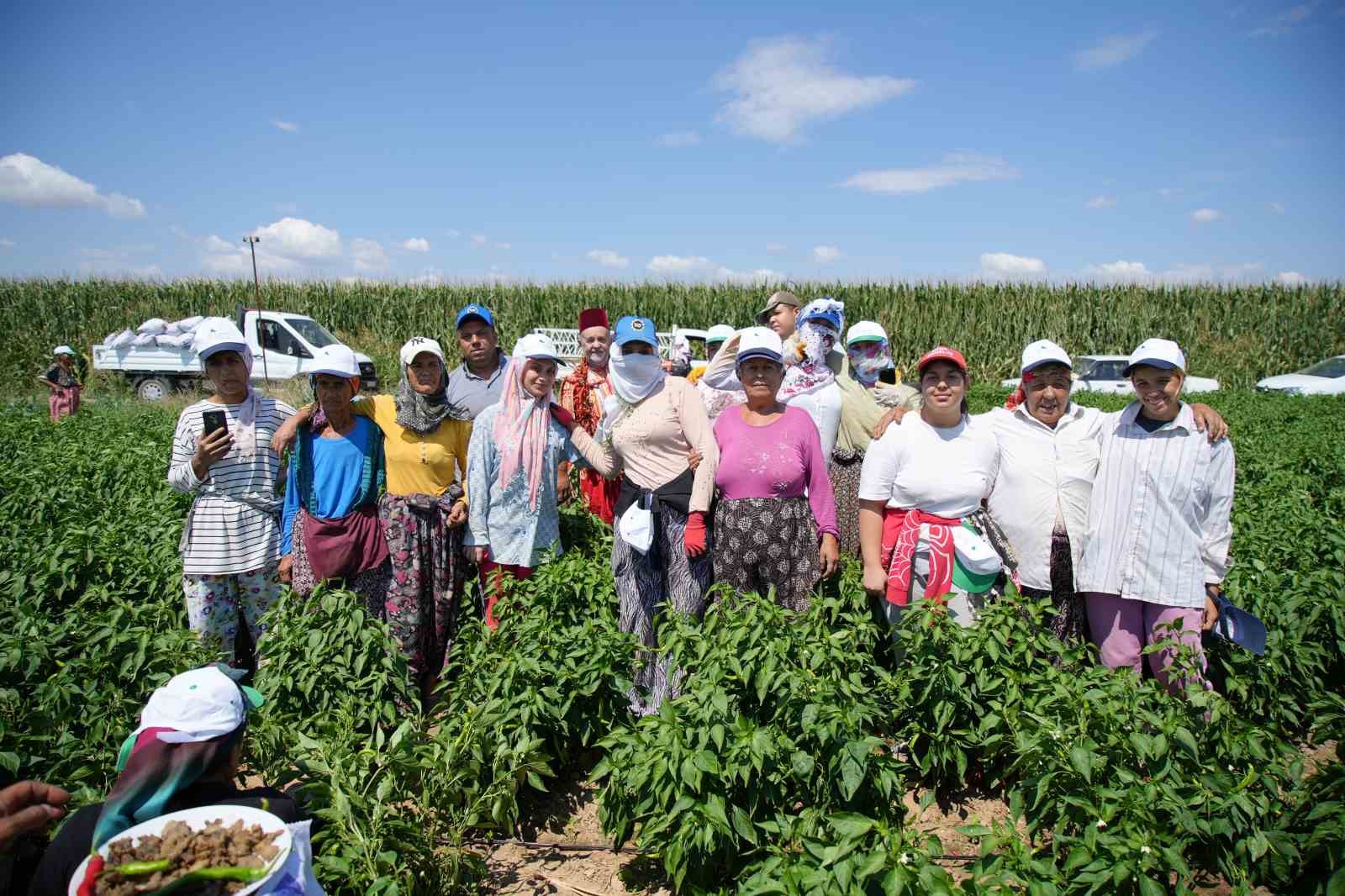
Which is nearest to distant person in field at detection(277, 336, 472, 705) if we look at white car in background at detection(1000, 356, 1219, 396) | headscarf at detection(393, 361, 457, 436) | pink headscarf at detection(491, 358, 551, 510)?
headscarf at detection(393, 361, 457, 436)

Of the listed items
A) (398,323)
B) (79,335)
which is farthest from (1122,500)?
(79,335)

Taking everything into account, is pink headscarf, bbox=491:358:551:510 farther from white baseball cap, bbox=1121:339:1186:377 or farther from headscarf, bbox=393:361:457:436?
white baseball cap, bbox=1121:339:1186:377

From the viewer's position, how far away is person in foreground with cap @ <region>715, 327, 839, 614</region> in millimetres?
3236

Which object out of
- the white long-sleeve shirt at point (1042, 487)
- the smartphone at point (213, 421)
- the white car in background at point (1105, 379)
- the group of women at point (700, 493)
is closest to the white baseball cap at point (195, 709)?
the group of women at point (700, 493)

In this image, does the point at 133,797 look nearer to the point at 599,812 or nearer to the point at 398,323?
the point at 599,812

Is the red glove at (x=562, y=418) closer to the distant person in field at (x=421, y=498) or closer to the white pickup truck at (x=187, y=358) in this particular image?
the distant person in field at (x=421, y=498)

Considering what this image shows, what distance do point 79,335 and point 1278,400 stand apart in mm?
28696

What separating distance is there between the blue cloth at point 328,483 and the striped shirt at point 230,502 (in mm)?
96

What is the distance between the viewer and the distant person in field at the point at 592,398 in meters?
4.43

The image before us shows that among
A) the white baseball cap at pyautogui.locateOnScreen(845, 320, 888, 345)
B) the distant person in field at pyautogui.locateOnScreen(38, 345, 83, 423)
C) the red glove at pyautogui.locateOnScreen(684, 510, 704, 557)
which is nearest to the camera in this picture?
the red glove at pyautogui.locateOnScreen(684, 510, 704, 557)

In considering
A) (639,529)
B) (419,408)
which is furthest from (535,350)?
(639,529)

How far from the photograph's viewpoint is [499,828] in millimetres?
2924

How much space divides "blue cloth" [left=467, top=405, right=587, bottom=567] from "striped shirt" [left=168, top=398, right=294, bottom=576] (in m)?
0.92

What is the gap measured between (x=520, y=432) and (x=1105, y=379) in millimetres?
16207
